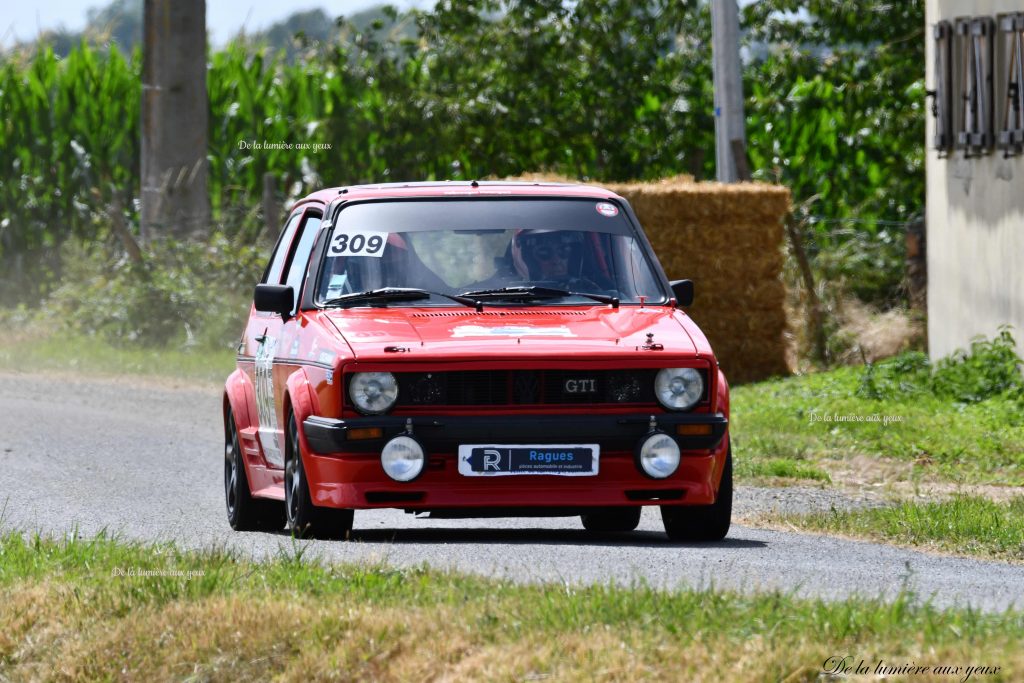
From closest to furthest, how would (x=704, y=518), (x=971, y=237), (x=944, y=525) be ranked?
(x=704, y=518) < (x=944, y=525) < (x=971, y=237)

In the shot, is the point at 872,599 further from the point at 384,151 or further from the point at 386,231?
the point at 384,151

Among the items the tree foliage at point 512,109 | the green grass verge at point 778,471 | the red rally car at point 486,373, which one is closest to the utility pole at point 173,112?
the tree foliage at point 512,109

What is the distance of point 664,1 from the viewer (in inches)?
1131

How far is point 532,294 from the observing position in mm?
9508

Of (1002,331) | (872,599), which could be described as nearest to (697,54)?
(1002,331)

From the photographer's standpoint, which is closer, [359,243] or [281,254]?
[359,243]

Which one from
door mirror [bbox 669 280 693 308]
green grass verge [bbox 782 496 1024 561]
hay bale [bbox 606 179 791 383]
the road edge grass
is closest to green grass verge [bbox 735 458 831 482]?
the road edge grass

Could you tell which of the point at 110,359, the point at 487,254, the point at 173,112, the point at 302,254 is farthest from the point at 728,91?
the point at 487,254

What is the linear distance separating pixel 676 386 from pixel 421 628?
8.63ft

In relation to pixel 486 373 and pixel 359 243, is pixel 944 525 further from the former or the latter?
pixel 359 243

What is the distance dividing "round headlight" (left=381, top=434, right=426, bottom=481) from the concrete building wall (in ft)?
30.2

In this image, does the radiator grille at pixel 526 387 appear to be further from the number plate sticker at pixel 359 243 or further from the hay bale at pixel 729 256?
the hay bale at pixel 729 256

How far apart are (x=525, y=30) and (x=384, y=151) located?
279cm

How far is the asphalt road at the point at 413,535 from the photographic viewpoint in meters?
7.59
